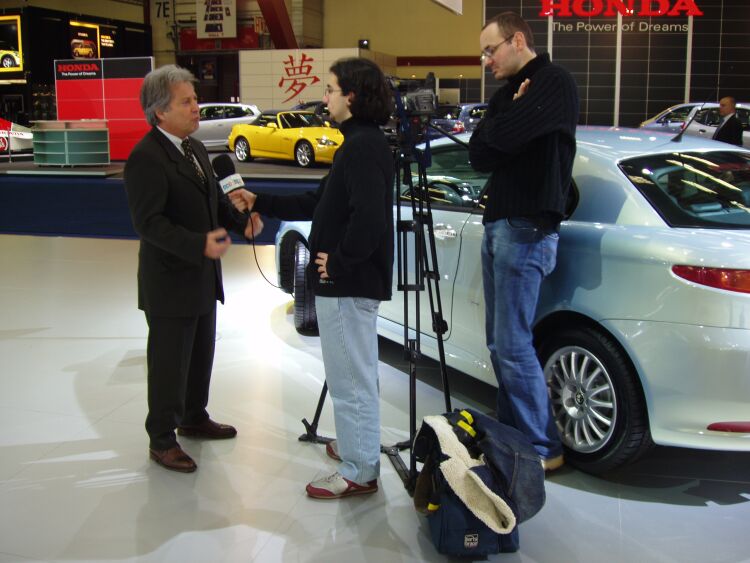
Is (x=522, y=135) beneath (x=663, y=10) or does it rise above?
beneath

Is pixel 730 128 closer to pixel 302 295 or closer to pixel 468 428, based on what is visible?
pixel 302 295

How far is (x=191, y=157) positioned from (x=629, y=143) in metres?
1.77

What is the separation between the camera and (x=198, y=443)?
3324 mm

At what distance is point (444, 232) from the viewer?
3508 mm

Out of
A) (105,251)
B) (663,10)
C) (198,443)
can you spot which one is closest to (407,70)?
(663,10)

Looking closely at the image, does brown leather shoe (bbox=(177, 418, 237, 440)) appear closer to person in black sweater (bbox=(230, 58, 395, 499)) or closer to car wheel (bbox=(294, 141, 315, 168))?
person in black sweater (bbox=(230, 58, 395, 499))

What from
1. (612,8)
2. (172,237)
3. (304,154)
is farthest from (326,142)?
Result: (172,237)

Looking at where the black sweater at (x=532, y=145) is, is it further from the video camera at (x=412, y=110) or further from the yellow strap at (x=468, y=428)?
the yellow strap at (x=468, y=428)

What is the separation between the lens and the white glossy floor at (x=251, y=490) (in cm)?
249

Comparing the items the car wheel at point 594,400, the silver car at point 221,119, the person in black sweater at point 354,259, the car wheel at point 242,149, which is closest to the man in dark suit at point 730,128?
the car wheel at point 594,400

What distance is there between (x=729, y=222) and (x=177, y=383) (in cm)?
214

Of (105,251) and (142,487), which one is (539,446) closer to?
(142,487)

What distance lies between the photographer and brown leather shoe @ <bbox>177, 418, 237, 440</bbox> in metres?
3.35

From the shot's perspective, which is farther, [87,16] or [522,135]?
[87,16]
